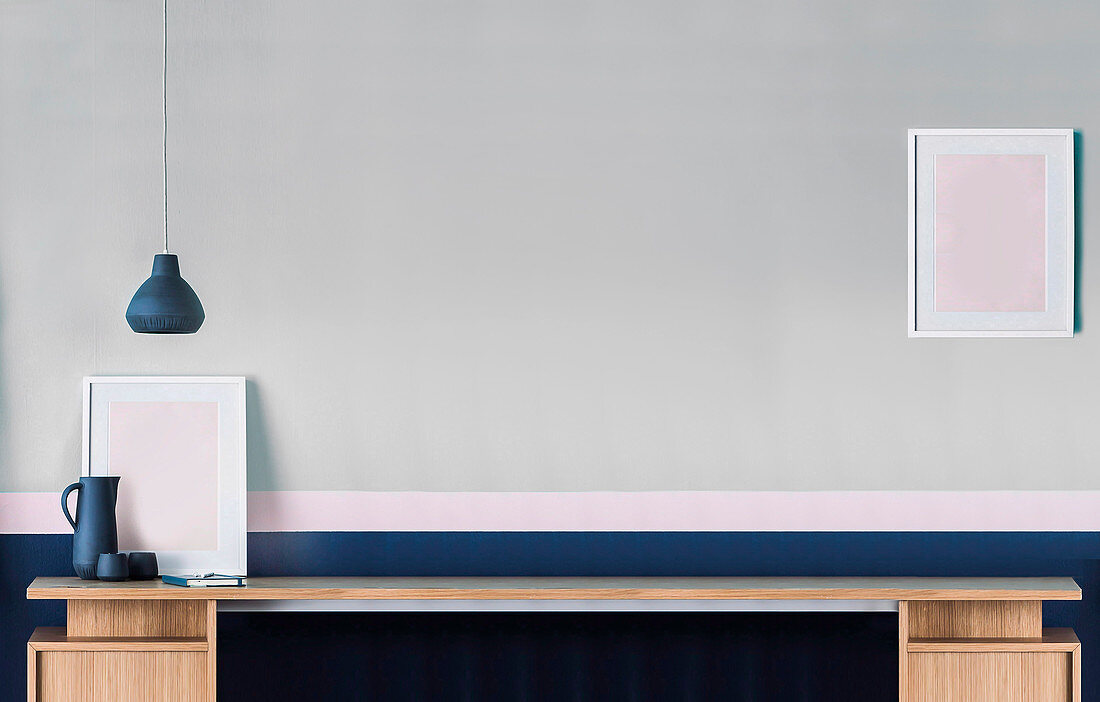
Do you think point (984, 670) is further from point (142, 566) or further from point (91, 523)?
point (91, 523)

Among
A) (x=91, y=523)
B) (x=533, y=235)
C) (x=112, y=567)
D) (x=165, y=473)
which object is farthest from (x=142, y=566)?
(x=533, y=235)

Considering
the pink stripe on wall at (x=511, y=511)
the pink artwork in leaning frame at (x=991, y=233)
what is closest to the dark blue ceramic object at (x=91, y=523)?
the pink stripe on wall at (x=511, y=511)

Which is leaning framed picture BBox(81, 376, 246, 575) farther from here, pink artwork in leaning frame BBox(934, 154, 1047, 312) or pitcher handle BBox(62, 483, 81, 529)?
pink artwork in leaning frame BBox(934, 154, 1047, 312)

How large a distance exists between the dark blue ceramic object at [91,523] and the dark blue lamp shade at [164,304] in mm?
615

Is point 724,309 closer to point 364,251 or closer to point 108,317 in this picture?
point 364,251

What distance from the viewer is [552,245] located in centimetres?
413

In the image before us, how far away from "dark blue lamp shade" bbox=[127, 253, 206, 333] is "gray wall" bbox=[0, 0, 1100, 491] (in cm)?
31

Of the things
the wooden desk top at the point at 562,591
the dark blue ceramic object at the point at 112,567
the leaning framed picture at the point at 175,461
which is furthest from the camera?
the leaning framed picture at the point at 175,461

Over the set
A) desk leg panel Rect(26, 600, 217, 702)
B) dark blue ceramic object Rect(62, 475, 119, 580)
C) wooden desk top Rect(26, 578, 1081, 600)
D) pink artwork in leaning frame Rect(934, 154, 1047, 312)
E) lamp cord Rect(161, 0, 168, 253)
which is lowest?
desk leg panel Rect(26, 600, 217, 702)

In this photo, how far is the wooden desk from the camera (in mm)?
3730

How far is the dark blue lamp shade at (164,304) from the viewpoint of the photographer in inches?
147

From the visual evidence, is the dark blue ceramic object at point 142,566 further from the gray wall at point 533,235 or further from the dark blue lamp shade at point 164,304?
the dark blue lamp shade at point 164,304

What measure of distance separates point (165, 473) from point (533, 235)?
1.60 meters

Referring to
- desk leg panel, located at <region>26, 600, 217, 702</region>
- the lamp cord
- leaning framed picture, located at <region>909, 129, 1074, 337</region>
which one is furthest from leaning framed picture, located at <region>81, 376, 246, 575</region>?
leaning framed picture, located at <region>909, 129, 1074, 337</region>
